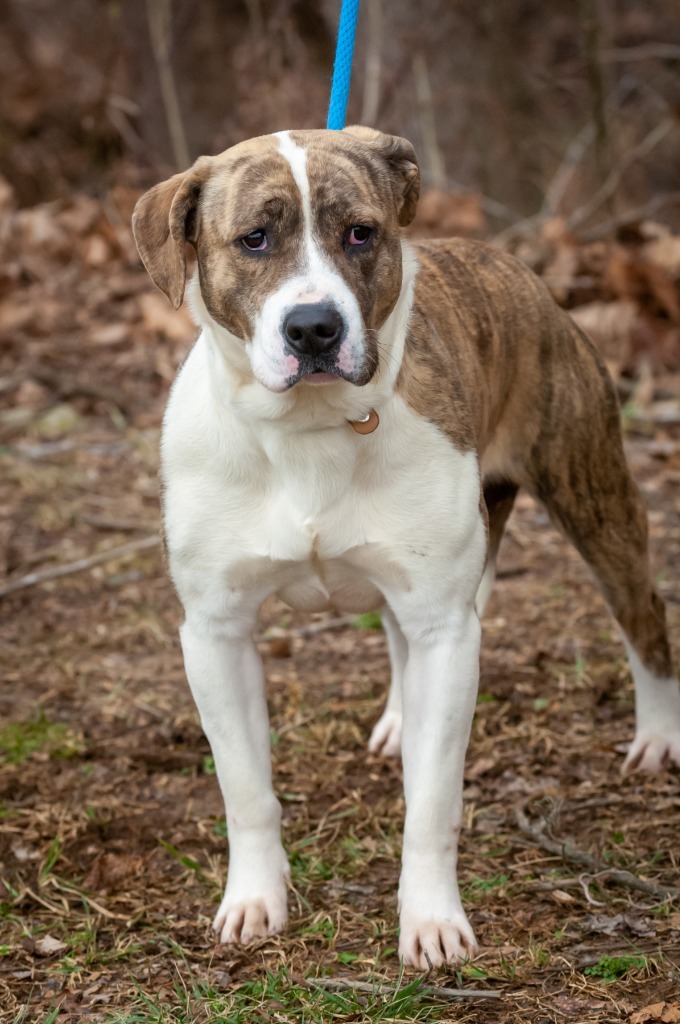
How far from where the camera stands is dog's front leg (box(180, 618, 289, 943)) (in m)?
3.35

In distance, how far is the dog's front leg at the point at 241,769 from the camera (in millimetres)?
3350

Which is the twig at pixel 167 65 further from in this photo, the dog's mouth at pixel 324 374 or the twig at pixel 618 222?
the dog's mouth at pixel 324 374

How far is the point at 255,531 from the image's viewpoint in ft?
10.7

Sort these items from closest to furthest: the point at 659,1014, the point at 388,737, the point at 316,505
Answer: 1. the point at 659,1014
2. the point at 316,505
3. the point at 388,737

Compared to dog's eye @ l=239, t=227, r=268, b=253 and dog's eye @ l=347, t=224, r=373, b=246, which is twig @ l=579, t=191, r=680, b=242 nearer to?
dog's eye @ l=347, t=224, r=373, b=246

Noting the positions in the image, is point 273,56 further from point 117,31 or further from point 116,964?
point 116,964

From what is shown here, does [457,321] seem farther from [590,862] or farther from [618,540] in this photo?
[590,862]

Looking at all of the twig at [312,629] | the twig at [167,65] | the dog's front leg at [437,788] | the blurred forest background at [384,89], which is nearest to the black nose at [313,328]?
the dog's front leg at [437,788]

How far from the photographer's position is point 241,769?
339 cm

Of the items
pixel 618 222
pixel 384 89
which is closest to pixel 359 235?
pixel 618 222

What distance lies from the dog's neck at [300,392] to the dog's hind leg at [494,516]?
41.9 inches

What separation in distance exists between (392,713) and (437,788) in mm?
1249

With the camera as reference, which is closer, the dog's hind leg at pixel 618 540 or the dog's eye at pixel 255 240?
the dog's eye at pixel 255 240

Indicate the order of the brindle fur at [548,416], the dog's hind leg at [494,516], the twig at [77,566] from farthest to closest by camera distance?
the twig at [77,566], the dog's hind leg at [494,516], the brindle fur at [548,416]
